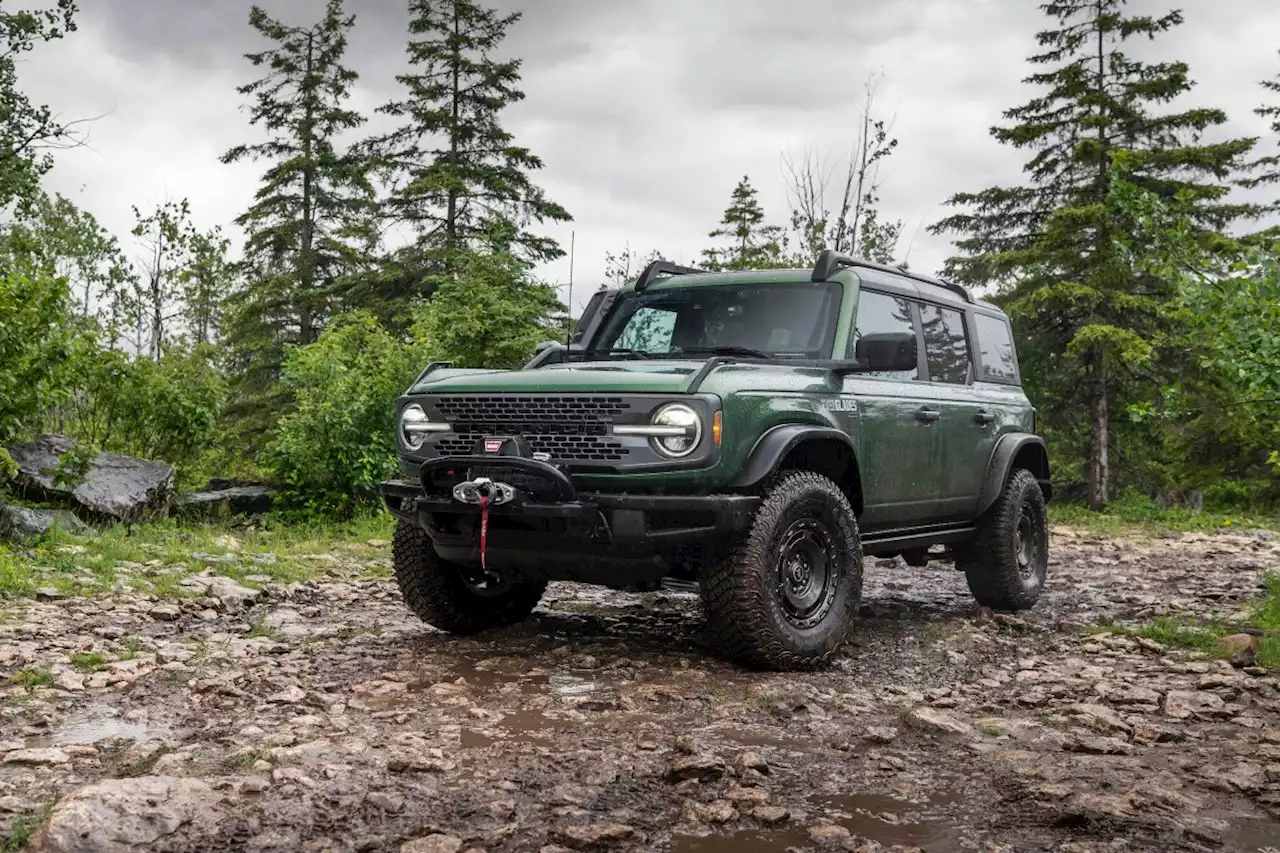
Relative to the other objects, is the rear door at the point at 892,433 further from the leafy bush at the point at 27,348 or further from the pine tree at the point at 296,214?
the pine tree at the point at 296,214

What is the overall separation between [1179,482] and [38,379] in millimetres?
18447

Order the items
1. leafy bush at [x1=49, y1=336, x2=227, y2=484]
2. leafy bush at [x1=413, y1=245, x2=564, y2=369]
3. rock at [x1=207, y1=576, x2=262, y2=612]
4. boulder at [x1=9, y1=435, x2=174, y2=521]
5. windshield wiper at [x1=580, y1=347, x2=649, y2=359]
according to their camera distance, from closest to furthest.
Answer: windshield wiper at [x1=580, y1=347, x2=649, y2=359] → rock at [x1=207, y1=576, x2=262, y2=612] → boulder at [x1=9, y1=435, x2=174, y2=521] → leafy bush at [x1=49, y1=336, x2=227, y2=484] → leafy bush at [x1=413, y1=245, x2=564, y2=369]

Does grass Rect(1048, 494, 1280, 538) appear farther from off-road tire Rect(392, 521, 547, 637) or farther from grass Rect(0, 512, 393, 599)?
off-road tire Rect(392, 521, 547, 637)

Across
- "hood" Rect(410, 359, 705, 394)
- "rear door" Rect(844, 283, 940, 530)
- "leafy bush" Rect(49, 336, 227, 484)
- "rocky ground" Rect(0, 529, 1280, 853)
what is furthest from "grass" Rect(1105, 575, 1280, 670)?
"leafy bush" Rect(49, 336, 227, 484)

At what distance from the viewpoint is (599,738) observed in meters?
4.08

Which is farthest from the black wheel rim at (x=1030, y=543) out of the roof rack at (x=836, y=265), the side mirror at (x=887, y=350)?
the side mirror at (x=887, y=350)

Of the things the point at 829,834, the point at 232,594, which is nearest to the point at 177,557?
the point at 232,594

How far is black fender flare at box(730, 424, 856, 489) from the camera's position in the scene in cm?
496

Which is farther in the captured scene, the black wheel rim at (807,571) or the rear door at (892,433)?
the rear door at (892,433)

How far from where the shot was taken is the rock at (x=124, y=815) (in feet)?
9.48

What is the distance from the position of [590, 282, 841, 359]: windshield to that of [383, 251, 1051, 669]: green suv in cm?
1

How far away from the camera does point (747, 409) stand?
498cm

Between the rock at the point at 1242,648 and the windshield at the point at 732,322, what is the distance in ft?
8.50

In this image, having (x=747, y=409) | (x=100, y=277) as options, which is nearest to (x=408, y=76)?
(x=100, y=277)
